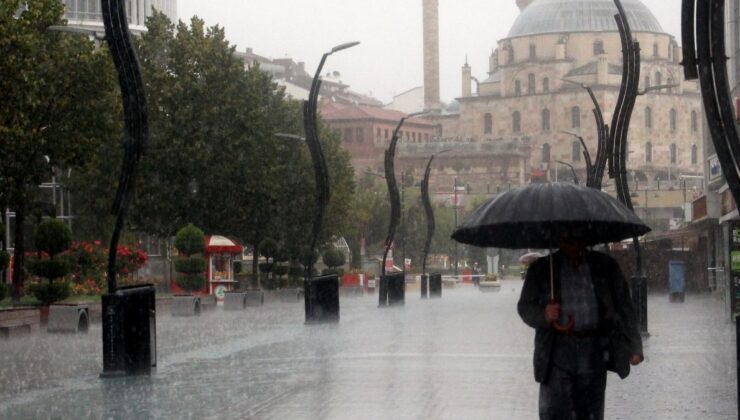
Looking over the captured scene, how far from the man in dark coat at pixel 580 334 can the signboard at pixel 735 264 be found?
63.8 ft

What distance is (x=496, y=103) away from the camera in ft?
614

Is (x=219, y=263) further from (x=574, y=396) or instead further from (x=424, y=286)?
(x=574, y=396)

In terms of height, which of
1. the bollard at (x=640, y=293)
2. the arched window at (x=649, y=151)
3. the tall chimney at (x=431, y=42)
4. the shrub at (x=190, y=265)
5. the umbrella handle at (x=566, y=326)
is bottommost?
the bollard at (x=640, y=293)

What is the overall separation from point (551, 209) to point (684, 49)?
3015 millimetres

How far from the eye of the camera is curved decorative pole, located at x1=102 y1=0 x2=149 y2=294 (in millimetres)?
17781

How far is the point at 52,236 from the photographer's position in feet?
110

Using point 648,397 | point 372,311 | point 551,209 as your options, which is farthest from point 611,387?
point 372,311

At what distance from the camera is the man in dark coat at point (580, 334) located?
949cm

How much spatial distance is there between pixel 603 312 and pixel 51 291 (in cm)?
2528

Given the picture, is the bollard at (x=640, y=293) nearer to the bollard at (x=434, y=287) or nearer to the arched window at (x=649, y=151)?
the bollard at (x=434, y=287)

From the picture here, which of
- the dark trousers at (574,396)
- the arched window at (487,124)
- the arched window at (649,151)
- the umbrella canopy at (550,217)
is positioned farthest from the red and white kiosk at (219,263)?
the arched window at (487,124)

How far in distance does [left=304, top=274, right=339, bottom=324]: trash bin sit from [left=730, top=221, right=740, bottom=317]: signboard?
7723mm

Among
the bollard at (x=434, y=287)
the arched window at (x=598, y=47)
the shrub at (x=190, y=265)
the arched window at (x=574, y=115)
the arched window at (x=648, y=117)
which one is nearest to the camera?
the shrub at (x=190, y=265)

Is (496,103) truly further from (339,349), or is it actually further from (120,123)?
(339,349)
